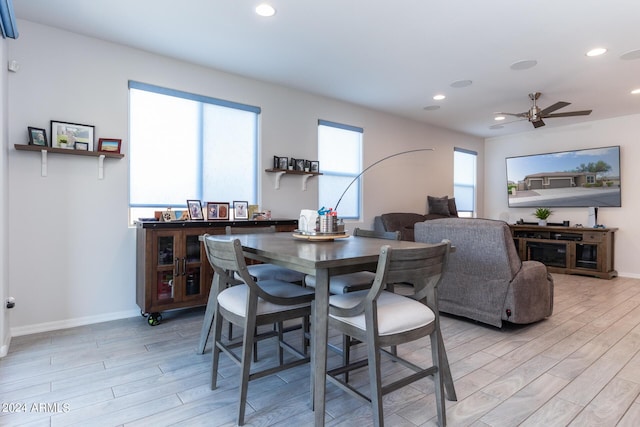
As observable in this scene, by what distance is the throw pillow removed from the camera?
5898 mm

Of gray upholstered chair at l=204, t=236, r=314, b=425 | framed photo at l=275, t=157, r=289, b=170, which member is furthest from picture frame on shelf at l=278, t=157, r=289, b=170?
gray upholstered chair at l=204, t=236, r=314, b=425

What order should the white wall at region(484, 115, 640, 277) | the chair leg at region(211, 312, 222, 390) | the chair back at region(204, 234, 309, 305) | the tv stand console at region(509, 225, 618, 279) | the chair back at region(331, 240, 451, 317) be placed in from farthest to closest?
the white wall at region(484, 115, 640, 277) < the tv stand console at region(509, 225, 618, 279) < the chair leg at region(211, 312, 222, 390) < the chair back at region(204, 234, 309, 305) < the chair back at region(331, 240, 451, 317)

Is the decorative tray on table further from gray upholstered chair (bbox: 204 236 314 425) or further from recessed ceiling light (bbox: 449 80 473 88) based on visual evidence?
recessed ceiling light (bbox: 449 80 473 88)

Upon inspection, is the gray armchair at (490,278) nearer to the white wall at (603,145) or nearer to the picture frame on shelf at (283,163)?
the picture frame on shelf at (283,163)

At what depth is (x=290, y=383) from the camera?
2.04 metres

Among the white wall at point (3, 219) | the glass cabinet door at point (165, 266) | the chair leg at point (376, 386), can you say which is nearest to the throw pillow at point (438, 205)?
the glass cabinet door at point (165, 266)

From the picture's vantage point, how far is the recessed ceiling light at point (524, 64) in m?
3.42

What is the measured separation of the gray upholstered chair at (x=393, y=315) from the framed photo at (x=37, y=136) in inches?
106

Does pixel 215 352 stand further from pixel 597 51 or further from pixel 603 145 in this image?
pixel 603 145

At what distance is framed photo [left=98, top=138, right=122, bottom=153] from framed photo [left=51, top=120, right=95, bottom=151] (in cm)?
8

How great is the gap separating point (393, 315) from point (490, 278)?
177 cm

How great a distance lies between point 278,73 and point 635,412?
3875 millimetres

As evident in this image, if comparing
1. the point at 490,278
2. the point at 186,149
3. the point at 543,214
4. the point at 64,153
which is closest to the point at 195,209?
the point at 186,149

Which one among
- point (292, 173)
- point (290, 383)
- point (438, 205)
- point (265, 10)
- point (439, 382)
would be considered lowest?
point (290, 383)
